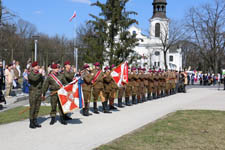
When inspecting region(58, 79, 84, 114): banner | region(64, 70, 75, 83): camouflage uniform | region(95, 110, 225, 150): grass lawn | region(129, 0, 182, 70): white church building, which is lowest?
region(95, 110, 225, 150): grass lawn

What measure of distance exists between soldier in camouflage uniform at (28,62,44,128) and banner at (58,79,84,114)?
677 mm

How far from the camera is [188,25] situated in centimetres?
4419

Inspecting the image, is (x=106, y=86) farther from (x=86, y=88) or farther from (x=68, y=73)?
(x=68, y=73)

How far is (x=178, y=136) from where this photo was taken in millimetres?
7566

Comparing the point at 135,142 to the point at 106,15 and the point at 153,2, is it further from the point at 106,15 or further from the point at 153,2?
the point at 153,2

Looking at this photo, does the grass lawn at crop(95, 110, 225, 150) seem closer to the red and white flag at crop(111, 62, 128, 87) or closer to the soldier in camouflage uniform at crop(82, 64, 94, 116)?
the soldier in camouflage uniform at crop(82, 64, 94, 116)

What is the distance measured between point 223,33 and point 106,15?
19.9 m

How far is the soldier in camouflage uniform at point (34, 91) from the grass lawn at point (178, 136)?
116 inches

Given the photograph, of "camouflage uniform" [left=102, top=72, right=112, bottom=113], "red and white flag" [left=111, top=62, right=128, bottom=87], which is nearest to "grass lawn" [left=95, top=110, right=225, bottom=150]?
"camouflage uniform" [left=102, top=72, right=112, bottom=113]

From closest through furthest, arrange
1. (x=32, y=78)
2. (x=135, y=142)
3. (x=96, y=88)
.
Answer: (x=135, y=142)
(x=32, y=78)
(x=96, y=88)

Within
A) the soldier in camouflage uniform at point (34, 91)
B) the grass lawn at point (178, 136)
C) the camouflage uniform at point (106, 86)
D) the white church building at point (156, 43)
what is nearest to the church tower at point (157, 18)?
the white church building at point (156, 43)

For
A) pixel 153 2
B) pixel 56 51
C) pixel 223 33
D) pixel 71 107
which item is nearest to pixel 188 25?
pixel 223 33

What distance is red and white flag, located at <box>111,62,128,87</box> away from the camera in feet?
42.3

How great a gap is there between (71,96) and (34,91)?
47.6 inches
